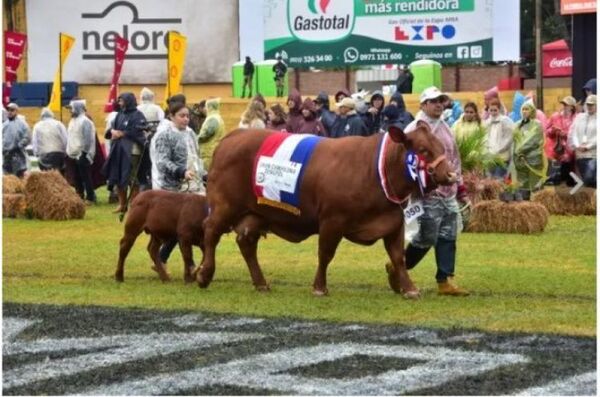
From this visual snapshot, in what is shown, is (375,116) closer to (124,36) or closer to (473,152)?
(473,152)

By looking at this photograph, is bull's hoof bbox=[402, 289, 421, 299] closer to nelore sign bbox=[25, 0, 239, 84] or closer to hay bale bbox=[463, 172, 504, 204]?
hay bale bbox=[463, 172, 504, 204]

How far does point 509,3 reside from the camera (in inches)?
1575

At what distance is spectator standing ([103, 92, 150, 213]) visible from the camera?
931 inches

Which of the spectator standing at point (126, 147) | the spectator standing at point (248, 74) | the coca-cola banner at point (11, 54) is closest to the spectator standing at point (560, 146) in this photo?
the spectator standing at point (126, 147)

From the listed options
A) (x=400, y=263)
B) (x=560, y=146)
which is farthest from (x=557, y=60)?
(x=400, y=263)

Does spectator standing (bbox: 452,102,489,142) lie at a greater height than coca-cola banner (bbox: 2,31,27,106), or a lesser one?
lesser

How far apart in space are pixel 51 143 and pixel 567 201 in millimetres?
9389

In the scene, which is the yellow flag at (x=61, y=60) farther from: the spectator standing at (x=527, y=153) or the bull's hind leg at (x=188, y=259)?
the bull's hind leg at (x=188, y=259)

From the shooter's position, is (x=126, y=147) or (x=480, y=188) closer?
(x=480, y=188)

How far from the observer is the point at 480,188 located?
67.1 ft

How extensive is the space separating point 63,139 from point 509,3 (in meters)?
16.5

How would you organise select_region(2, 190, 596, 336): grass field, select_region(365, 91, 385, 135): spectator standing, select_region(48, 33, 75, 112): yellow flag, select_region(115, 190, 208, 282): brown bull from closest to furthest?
select_region(2, 190, 596, 336): grass field → select_region(115, 190, 208, 282): brown bull → select_region(365, 91, 385, 135): spectator standing → select_region(48, 33, 75, 112): yellow flag

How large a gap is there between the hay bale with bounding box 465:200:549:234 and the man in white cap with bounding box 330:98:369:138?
4.80 metres

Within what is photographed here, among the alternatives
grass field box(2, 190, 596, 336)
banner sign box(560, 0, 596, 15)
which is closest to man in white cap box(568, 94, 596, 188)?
grass field box(2, 190, 596, 336)
